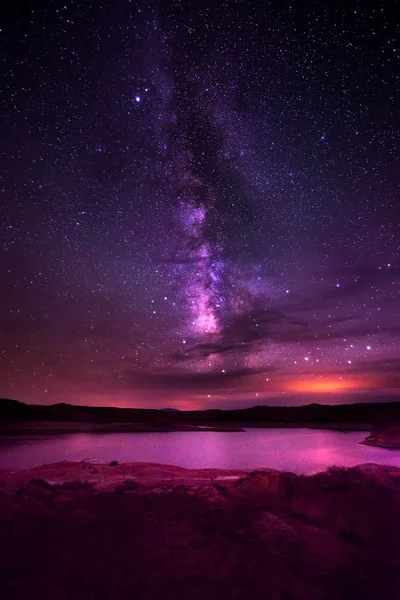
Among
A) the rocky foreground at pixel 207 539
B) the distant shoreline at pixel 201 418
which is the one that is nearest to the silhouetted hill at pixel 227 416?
the distant shoreline at pixel 201 418

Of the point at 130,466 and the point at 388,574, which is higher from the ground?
the point at 130,466

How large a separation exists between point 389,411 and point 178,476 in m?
81.1

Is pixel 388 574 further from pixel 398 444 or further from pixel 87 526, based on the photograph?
pixel 398 444

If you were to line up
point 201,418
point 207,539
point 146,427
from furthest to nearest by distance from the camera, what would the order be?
point 201,418 < point 146,427 < point 207,539

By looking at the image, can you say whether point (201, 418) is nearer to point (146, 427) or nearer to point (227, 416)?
point (227, 416)

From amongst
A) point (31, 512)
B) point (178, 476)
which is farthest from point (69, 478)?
point (31, 512)

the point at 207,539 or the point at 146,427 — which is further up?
the point at 146,427

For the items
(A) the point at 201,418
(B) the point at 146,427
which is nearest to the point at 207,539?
(B) the point at 146,427

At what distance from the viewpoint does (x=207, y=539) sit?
22.4ft

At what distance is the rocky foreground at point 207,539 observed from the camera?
17.9ft

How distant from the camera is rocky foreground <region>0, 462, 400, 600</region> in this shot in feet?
17.9

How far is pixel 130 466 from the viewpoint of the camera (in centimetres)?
1334

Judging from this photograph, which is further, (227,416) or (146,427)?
(227,416)

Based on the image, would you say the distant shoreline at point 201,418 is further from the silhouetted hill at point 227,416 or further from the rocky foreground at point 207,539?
the rocky foreground at point 207,539
